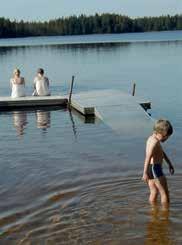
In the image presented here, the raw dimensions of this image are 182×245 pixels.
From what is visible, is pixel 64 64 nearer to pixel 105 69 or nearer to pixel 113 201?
pixel 105 69

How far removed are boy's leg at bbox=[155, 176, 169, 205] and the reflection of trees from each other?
178 millimetres

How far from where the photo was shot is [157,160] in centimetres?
913

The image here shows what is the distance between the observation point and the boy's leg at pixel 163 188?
9242 millimetres

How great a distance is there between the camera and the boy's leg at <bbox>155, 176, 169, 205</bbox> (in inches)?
364

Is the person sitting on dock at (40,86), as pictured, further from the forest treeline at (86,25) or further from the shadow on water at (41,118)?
the forest treeline at (86,25)

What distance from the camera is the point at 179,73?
3919 cm

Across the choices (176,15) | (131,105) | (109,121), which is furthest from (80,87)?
(176,15)

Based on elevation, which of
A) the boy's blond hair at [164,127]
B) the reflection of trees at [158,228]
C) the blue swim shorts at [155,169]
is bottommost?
the reflection of trees at [158,228]

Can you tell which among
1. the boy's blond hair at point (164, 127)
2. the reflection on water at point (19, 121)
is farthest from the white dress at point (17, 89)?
the boy's blond hair at point (164, 127)

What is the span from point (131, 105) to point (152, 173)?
38.6ft

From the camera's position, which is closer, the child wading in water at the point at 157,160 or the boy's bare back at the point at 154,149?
the child wading in water at the point at 157,160

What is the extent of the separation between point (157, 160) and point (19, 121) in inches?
460

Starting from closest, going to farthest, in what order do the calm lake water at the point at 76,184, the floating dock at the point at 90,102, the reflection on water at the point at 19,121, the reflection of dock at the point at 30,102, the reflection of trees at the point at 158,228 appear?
1. the reflection of trees at the point at 158,228
2. the calm lake water at the point at 76,184
3. the reflection on water at the point at 19,121
4. the floating dock at the point at 90,102
5. the reflection of dock at the point at 30,102

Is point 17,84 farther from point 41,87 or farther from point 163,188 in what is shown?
point 163,188
